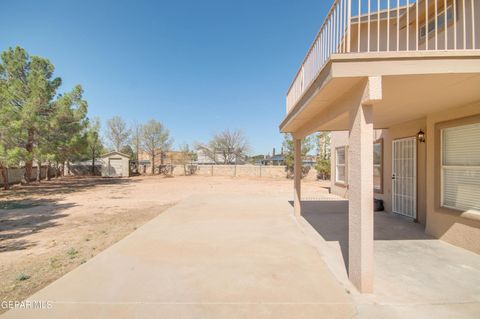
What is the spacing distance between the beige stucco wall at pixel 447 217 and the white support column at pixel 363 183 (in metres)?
2.77

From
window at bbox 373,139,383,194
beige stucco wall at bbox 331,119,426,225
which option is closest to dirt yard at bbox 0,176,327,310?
beige stucco wall at bbox 331,119,426,225

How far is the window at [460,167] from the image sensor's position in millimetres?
4051

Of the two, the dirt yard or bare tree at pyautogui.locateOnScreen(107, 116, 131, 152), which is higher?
bare tree at pyautogui.locateOnScreen(107, 116, 131, 152)

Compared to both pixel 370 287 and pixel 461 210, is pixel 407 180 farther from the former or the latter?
pixel 370 287

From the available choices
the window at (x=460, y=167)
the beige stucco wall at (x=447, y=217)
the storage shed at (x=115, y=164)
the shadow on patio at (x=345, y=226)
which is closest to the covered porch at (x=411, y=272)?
the shadow on patio at (x=345, y=226)

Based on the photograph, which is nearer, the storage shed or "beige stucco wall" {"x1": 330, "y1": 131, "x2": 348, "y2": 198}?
"beige stucco wall" {"x1": 330, "y1": 131, "x2": 348, "y2": 198}

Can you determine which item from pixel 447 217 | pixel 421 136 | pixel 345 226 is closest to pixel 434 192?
pixel 447 217

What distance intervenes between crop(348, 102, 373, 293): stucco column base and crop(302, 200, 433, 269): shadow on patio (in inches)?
31.0

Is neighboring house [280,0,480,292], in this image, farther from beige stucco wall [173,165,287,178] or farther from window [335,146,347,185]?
beige stucco wall [173,165,287,178]

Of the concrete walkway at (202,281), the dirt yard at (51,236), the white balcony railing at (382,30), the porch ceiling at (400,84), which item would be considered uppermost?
the white balcony railing at (382,30)

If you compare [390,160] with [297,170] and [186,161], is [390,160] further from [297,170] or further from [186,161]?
[186,161]

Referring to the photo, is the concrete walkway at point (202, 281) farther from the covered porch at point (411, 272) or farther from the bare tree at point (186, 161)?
the bare tree at point (186, 161)

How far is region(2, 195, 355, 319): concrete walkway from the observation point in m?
2.46

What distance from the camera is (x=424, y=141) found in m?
5.63
